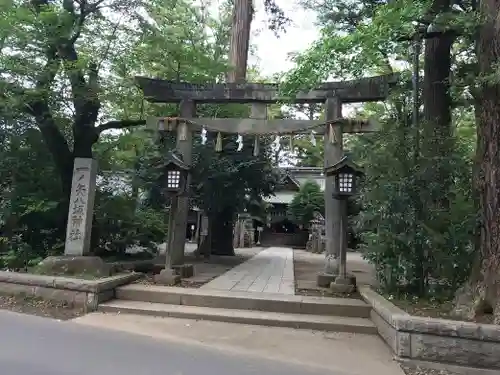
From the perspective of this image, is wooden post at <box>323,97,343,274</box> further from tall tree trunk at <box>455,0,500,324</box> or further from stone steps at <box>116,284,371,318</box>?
tall tree trunk at <box>455,0,500,324</box>

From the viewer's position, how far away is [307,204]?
1085 inches

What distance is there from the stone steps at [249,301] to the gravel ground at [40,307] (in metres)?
0.97

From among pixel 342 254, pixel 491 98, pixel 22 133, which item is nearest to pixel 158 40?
pixel 22 133

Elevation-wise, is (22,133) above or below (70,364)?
above

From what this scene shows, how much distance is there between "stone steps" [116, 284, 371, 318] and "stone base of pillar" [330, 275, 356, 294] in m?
0.52

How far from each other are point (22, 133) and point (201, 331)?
729cm

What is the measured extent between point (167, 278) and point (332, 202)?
3.86m

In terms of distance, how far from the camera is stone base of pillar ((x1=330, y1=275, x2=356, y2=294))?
828 centimetres

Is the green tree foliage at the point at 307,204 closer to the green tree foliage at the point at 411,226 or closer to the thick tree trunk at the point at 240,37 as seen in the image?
the thick tree trunk at the point at 240,37

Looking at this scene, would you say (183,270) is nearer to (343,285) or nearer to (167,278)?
(167,278)

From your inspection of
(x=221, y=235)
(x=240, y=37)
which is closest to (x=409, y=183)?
(x=240, y=37)

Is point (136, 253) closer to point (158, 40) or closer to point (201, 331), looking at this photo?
point (158, 40)

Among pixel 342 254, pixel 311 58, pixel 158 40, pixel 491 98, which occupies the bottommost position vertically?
pixel 342 254

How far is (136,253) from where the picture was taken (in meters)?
12.1
